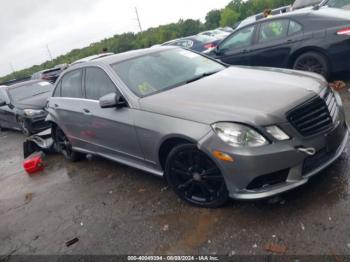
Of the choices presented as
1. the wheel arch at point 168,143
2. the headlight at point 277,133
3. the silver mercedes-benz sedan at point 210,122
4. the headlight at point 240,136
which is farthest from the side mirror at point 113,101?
the headlight at point 277,133

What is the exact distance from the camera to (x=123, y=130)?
423cm

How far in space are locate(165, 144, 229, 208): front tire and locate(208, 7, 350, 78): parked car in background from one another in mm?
4042

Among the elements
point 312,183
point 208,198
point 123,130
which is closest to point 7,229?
point 123,130

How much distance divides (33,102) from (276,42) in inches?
253

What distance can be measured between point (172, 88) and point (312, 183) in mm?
1860

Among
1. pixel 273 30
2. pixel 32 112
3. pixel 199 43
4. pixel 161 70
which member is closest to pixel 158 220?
pixel 161 70

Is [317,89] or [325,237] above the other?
[317,89]

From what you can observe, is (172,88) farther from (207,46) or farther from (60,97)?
(207,46)

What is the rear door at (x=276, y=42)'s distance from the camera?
6875mm

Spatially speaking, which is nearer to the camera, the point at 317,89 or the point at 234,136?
the point at 234,136

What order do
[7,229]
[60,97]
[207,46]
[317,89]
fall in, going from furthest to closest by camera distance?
[207,46] → [60,97] → [7,229] → [317,89]

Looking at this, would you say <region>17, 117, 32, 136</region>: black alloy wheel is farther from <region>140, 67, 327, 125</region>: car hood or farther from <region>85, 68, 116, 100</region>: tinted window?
<region>140, 67, 327, 125</region>: car hood

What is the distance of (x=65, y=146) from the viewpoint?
253 inches

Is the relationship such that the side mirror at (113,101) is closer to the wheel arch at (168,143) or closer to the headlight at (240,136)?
the wheel arch at (168,143)
